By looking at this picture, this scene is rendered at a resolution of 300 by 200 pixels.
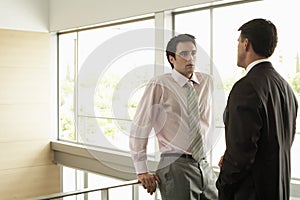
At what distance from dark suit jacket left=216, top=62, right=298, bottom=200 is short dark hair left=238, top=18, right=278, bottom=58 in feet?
0.18

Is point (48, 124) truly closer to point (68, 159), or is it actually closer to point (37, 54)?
point (68, 159)

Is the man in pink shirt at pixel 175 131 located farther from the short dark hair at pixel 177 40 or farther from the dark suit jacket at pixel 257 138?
the dark suit jacket at pixel 257 138

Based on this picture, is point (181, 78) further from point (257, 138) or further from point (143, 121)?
point (257, 138)

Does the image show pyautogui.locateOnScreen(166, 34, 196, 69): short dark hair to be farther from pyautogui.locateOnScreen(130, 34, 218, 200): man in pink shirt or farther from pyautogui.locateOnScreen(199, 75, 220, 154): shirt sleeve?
pyautogui.locateOnScreen(199, 75, 220, 154): shirt sleeve

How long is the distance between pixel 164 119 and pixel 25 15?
405 centimetres

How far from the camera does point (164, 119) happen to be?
1.87 metres

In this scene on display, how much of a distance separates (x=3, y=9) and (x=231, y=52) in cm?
309

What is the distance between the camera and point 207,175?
74.9 inches

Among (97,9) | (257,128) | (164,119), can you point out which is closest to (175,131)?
(164,119)

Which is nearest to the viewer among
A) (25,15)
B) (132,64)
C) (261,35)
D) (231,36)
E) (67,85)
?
(261,35)

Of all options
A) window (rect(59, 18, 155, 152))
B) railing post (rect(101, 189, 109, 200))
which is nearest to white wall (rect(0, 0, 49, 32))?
window (rect(59, 18, 155, 152))

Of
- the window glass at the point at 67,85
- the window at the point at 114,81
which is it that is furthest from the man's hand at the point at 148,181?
the window glass at the point at 67,85

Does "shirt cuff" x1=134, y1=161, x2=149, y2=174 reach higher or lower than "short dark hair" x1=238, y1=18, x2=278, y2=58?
lower

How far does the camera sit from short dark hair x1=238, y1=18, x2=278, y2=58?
159 cm
